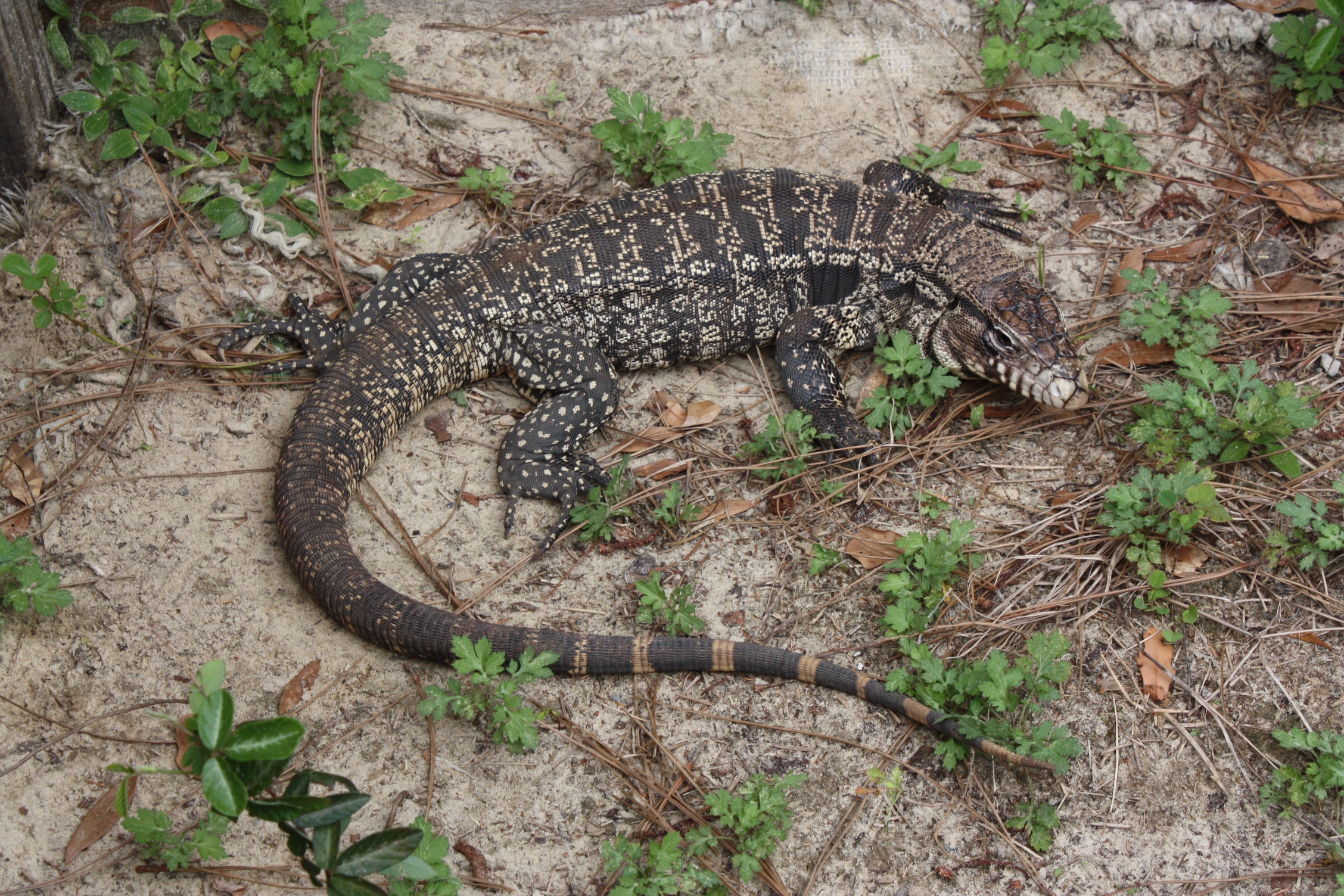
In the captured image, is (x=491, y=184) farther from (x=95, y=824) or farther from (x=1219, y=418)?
(x=1219, y=418)

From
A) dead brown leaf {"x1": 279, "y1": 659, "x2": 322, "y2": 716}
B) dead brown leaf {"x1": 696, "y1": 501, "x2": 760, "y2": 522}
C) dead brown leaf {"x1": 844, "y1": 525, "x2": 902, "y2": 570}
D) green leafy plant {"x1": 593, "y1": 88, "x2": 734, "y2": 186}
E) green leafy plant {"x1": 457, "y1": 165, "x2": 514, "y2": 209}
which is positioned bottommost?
dead brown leaf {"x1": 279, "y1": 659, "x2": 322, "y2": 716}

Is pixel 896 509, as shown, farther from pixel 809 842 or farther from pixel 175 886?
pixel 175 886

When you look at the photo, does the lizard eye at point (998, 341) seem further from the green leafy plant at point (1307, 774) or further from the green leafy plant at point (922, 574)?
the green leafy plant at point (1307, 774)

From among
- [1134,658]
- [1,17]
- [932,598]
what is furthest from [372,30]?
[1134,658]

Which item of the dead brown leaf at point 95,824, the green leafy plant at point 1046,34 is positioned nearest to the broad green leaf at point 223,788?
the dead brown leaf at point 95,824

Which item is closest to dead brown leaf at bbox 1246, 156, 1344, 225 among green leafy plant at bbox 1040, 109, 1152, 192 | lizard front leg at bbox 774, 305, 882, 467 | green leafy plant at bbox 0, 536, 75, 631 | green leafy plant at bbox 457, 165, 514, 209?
green leafy plant at bbox 1040, 109, 1152, 192

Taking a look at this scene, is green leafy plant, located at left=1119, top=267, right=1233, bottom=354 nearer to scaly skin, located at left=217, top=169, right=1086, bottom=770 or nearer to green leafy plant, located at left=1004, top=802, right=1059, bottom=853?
scaly skin, located at left=217, top=169, right=1086, bottom=770

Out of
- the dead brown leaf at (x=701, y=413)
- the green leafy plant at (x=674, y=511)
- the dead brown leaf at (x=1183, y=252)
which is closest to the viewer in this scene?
the green leafy plant at (x=674, y=511)
